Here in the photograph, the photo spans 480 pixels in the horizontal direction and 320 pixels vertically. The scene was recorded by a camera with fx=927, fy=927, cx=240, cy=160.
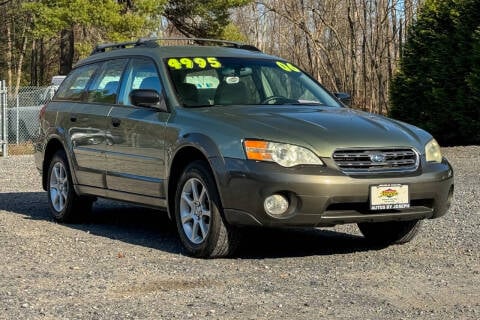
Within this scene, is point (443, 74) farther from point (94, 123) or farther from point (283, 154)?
point (283, 154)

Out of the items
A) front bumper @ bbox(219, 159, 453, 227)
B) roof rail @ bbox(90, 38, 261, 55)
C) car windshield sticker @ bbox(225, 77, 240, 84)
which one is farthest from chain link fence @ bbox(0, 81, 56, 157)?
front bumper @ bbox(219, 159, 453, 227)

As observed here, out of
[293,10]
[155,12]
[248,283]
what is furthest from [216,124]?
[293,10]

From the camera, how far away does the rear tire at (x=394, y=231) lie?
307 inches

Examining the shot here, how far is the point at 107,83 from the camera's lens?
8.88 m

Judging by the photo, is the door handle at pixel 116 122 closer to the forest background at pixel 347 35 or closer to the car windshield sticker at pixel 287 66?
the car windshield sticker at pixel 287 66

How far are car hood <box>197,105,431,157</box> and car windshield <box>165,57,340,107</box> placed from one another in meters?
0.27

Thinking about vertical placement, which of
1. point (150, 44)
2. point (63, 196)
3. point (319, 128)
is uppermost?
point (150, 44)

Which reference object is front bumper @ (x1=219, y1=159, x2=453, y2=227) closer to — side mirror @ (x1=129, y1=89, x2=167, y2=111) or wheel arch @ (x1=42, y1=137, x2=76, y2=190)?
side mirror @ (x1=129, y1=89, x2=167, y2=111)

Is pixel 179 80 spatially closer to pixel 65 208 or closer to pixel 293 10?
pixel 65 208

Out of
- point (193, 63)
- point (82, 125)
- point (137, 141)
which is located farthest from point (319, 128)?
point (82, 125)

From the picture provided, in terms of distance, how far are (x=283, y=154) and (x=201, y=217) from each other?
93 cm

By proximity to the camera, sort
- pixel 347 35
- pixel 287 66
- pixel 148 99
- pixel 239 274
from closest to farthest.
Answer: pixel 239 274
pixel 148 99
pixel 287 66
pixel 347 35

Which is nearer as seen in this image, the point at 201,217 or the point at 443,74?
the point at 201,217

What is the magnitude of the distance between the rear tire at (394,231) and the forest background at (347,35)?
11417mm
